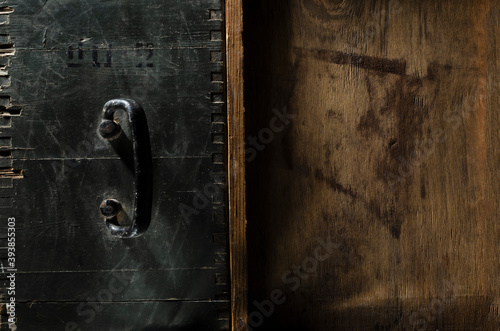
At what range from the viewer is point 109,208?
2.96 feet

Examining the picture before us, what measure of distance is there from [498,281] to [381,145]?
476mm

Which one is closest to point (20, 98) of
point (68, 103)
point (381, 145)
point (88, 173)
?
point (68, 103)

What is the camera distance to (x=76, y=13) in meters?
0.93

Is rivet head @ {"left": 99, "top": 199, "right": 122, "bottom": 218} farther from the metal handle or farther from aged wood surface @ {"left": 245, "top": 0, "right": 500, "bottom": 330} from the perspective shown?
aged wood surface @ {"left": 245, "top": 0, "right": 500, "bottom": 330}

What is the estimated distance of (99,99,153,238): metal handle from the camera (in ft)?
2.85

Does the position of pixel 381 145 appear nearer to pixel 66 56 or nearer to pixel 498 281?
pixel 498 281

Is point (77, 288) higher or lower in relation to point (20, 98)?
lower

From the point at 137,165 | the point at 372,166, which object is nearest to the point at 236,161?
the point at 137,165

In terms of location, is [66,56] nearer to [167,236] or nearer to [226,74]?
[226,74]

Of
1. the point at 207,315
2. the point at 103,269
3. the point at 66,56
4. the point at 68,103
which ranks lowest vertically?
the point at 207,315

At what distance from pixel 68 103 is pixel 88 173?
181 millimetres

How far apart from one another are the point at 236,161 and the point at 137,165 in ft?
0.76

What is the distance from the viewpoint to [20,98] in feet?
3.08

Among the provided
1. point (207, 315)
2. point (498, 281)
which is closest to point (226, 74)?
point (207, 315)
